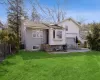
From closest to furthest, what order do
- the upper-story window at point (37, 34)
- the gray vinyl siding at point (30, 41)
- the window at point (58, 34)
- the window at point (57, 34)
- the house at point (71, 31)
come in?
the gray vinyl siding at point (30, 41) → the upper-story window at point (37, 34) → the window at point (57, 34) → the window at point (58, 34) → the house at point (71, 31)

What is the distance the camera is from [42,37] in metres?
29.6

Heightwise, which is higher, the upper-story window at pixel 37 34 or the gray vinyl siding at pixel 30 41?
the upper-story window at pixel 37 34

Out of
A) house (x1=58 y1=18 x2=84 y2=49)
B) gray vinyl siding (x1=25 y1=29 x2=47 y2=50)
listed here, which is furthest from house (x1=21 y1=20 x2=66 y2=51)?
house (x1=58 y1=18 x2=84 y2=49)

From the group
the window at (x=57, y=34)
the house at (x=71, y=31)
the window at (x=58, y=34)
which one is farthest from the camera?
the house at (x=71, y=31)

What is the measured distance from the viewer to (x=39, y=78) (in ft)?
32.3

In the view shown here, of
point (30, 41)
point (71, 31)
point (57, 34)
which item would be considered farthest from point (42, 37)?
point (71, 31)

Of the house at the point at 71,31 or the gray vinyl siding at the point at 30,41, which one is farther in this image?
the house at the point at 71,31

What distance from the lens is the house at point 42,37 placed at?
28438 millimetres

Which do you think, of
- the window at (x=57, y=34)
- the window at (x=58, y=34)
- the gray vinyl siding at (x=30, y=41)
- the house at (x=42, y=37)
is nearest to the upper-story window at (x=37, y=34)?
the house at (x=42, y=37)

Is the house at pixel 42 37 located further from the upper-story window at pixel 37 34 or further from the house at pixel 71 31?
the house at pixel 71 31

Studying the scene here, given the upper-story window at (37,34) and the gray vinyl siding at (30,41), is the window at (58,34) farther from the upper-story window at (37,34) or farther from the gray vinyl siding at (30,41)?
the gray vinyl siding at (30,41)

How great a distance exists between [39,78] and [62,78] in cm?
122

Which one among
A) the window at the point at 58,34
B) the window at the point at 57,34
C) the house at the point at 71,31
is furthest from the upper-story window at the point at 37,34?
the house at the point at 71,31

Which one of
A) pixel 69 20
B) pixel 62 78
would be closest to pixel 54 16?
pixel 69 20
